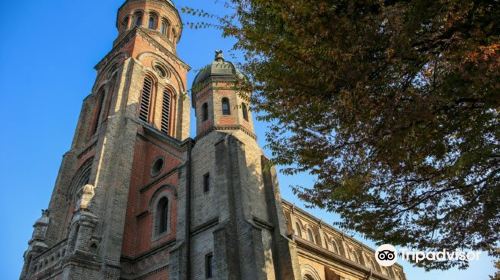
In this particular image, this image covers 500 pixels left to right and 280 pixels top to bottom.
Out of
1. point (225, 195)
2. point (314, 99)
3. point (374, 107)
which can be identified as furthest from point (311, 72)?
point (225, 195)

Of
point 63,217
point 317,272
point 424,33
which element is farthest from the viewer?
point 63,217

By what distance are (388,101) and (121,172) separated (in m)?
14.2

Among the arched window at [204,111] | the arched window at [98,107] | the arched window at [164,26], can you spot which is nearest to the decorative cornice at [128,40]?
the arched window at [98,107]

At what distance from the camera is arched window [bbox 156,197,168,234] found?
16169mm

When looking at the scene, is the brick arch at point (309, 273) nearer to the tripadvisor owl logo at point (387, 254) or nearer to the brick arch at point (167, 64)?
the tripadvisor owl logo at point (387, 254)

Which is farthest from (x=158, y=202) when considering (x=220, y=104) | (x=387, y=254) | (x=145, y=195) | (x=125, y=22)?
(x=125, y=22)

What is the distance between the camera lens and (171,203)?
1608 centimetres

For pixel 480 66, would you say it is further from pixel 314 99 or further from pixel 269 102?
pixel 269 102

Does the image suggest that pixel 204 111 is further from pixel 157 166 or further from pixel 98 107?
pixel 98 107

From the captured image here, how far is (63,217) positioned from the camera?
20.0 meters

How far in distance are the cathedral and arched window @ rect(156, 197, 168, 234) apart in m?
0.05

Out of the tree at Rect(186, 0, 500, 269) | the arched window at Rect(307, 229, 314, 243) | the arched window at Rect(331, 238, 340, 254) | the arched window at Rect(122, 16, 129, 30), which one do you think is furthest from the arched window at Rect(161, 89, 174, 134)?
the tree at Rect(186, 0, 500, 269)

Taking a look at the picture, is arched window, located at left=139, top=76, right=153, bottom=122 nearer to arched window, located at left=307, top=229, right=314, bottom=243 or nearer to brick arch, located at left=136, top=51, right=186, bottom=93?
brick arch, located at left=136, top=51, right=186, bottom=93

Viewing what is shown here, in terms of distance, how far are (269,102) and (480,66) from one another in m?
3.60
